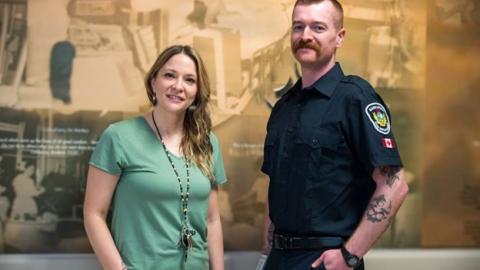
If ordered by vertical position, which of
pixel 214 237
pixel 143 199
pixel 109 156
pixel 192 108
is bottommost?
pixel 214 237

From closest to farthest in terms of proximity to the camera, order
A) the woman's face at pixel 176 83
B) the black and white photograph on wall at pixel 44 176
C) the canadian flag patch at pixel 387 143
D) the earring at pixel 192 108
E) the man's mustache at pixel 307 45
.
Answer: the canadian flag patch at pixel 387 143 < the man's mustache at pixel 307 45 < the woman's face at pixel 176 83 < the earring at pixel 192 108 < the black and white photograph on wall at pixel 44 176

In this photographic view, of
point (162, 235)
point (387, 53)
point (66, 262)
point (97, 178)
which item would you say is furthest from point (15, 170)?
point (387, 53)

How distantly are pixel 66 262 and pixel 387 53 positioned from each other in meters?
1.71

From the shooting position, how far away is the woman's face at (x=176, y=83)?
198 centimetres

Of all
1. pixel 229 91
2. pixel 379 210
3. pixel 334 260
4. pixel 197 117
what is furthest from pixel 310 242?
pixel 229 91

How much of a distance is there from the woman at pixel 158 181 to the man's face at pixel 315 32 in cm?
39

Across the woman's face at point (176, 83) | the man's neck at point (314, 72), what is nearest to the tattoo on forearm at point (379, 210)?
the man's neck at point (314, 72)

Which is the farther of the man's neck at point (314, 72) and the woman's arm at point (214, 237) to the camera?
the woman's arm at point (214, 237)

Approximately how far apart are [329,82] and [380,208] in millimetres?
462

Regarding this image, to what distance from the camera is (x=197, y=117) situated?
2104mm

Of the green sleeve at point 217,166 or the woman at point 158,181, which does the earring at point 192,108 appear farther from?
the green sleeve at point 217,166

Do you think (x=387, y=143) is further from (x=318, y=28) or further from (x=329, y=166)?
(x=318, y=28)

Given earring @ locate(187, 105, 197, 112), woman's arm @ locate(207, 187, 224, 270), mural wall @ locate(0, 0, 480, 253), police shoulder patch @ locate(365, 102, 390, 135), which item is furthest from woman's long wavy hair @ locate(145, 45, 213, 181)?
police shoulder patch @ locate(365, 102, 390, 135)

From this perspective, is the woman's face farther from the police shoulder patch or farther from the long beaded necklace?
the police shoulder patch
